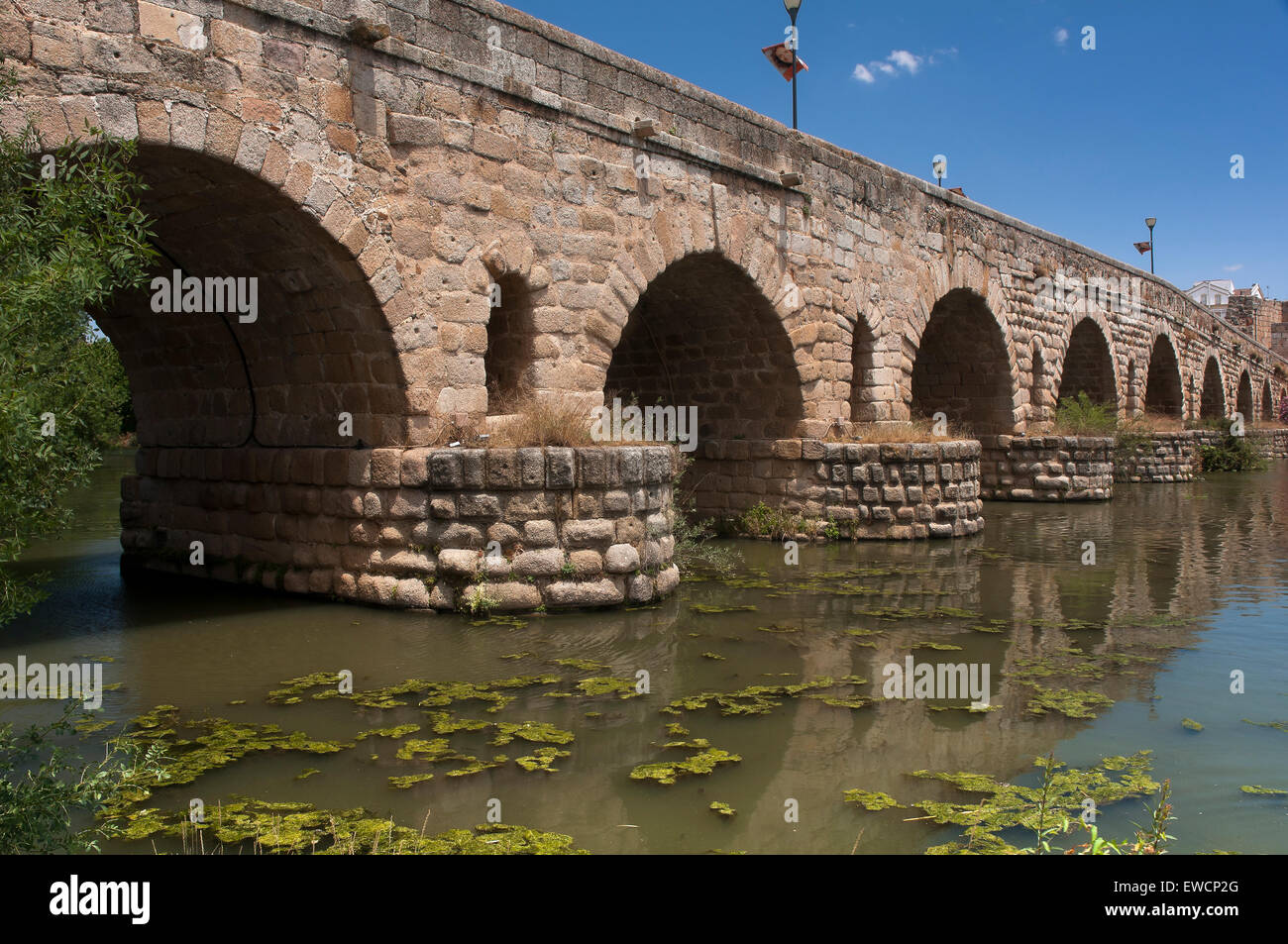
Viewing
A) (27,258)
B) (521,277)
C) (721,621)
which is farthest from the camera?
(521,277)

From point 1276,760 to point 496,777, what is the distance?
10.7 feet

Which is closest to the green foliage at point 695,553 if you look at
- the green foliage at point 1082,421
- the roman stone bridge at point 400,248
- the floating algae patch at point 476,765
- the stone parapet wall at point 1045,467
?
the roman stone bridge at point 400,248

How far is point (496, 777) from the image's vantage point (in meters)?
4.02

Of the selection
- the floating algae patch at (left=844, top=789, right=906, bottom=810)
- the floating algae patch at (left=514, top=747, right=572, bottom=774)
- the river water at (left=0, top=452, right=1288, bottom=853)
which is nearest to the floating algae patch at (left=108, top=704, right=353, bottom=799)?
the river water at (left=0, top=452, right=1288, bottom=853)

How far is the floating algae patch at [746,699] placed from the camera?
4.95m

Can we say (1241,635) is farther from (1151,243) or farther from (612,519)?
(1151,243)

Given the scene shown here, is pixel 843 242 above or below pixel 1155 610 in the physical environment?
above

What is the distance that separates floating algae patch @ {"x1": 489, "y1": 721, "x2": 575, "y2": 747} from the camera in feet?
14.7

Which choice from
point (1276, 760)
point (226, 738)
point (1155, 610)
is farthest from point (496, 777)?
point (1155, 610)

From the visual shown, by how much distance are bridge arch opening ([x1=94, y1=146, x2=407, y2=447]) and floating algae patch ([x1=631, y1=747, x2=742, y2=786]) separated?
4055 millimetres

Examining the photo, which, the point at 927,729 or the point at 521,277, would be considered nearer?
the point at 927,729

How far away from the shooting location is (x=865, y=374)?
12.5 m

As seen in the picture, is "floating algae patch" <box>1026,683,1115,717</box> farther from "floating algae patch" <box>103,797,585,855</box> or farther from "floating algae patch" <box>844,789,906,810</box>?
"floating algae patch" <box>103,797,585,855</box>
